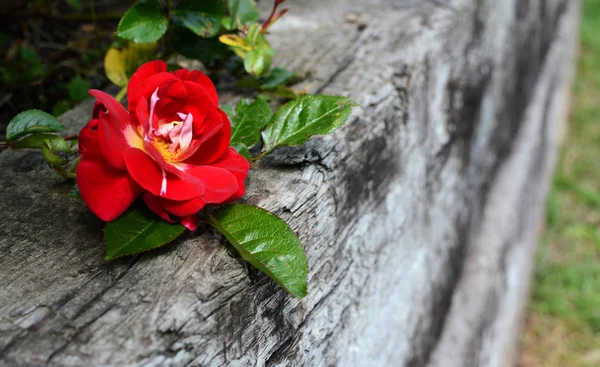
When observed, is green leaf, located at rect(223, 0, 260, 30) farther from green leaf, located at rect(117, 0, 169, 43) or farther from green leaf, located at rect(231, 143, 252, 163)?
green leaf, located at rect(231, 143, 252, 163)

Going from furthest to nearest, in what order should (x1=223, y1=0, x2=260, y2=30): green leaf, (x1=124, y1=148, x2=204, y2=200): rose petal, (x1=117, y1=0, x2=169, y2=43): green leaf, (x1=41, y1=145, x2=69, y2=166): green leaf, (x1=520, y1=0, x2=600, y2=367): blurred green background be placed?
(x1=520, y1=0, x2=600, y2=367): blurred green background < (x1=223, y1=0, x2=260, y2=30): green leaf < (x1=117, y1=0, x2=169, y2=43): green leaf < (x1=41, y1=145, x2=69, y2=166): green leaf < (x1=124, y1=148, x2=204, y2=200): rose petal

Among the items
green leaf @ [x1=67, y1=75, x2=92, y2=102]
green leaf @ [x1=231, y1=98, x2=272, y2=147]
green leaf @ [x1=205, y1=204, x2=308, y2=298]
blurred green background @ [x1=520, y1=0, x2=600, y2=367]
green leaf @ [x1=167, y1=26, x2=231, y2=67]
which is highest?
green leaf @ [x1=167, y1=26, x2=231, y2=67]

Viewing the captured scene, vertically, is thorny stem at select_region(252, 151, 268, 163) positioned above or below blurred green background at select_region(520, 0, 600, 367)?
above

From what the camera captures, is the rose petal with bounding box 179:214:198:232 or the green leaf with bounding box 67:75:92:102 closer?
the rose petal with bounding box 179:214:198:232

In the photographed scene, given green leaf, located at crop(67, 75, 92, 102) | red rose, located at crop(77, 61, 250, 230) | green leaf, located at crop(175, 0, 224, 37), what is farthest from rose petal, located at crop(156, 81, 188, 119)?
green leaf, located at crop(67, 75, 92, 102)

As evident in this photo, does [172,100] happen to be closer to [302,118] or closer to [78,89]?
[302,118]

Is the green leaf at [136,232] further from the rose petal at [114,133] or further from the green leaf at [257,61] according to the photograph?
the green leaf at [257,61]

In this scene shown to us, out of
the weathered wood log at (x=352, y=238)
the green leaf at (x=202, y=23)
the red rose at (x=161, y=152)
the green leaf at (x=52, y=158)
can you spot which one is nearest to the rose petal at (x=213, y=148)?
the red rose at (x=161, y=152)

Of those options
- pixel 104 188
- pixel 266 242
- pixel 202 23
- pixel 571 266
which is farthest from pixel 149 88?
pixel 571 266
